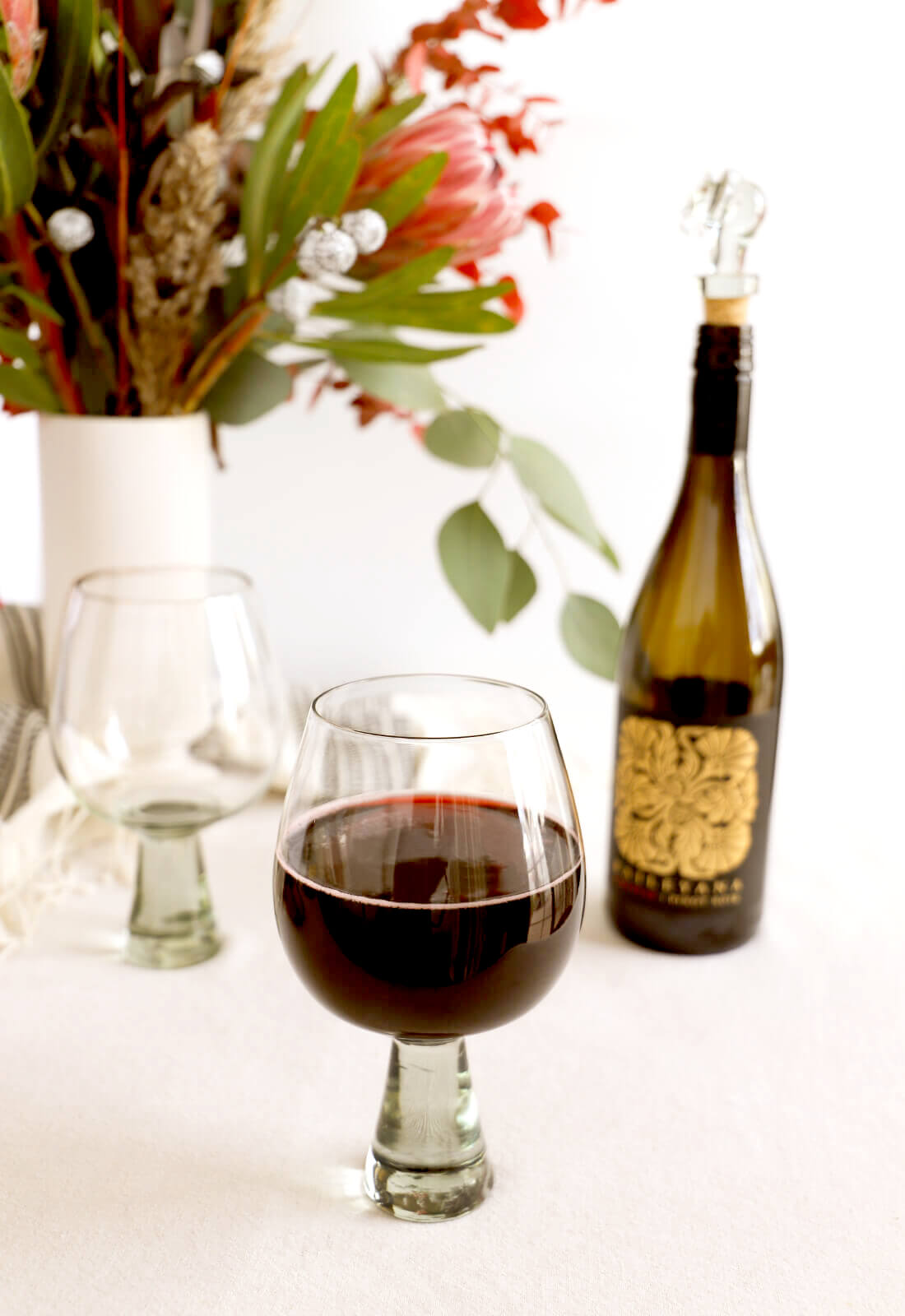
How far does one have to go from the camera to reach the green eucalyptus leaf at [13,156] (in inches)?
24.6

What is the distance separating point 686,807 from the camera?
68cm

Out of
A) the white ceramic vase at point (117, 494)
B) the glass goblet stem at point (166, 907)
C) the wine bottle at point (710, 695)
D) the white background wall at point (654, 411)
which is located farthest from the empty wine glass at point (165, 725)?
the white background wall at point (654, 411)

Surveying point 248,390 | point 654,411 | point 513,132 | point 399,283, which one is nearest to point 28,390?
point 248,390

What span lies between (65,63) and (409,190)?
8.0 inches

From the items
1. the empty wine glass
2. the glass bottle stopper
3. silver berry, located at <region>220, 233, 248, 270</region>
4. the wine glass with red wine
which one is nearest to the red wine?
the wine glass with red wine

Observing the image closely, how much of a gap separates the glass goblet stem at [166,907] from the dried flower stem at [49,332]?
31 centimetres

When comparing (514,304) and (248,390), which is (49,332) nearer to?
(248,390)

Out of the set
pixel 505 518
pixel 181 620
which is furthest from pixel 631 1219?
pixel 505 518

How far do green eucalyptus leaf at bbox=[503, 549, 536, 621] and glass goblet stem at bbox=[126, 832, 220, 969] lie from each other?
10.3 inches

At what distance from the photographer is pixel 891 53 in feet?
3.23

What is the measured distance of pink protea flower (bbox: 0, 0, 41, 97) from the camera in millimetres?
585

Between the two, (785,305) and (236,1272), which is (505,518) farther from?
(236,1272)

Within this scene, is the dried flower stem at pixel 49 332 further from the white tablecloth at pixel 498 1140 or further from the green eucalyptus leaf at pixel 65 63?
the white tablecloth at pixel 498 1140

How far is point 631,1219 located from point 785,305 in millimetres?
807
